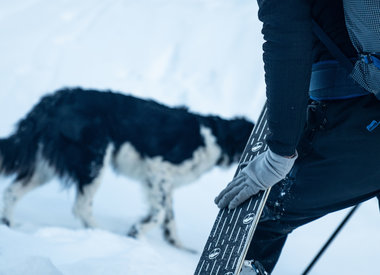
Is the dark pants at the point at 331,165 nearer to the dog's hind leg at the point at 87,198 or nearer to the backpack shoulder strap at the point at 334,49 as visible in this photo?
the backpack shoulder strap at the point at 334,49

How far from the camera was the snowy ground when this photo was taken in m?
2.53

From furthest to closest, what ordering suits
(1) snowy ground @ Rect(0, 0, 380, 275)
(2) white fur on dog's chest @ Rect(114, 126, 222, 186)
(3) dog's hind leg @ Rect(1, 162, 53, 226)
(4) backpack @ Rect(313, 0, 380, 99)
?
1. (2) white fur on dog's chest @ Rect(114, 126, 222, 186)
2. (3) dog's hind leg @ Rect(1, 162, 53, 226)
3. (1) snowy ground @ Rect(0, 0, 380, 275)
4. (4) backpack @ Rect(313, 0, 380, 99)

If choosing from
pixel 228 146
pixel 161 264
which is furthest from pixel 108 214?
pixel 161 264

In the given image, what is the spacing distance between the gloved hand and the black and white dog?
2.56 meters

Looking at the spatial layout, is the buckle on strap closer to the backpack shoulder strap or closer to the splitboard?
the backpack shoulder strap

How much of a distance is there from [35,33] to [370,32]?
9844 millimetres

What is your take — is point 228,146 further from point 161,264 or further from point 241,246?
point 241,246

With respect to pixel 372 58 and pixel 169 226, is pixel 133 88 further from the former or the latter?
pixel 372 58

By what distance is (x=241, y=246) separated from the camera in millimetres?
1564

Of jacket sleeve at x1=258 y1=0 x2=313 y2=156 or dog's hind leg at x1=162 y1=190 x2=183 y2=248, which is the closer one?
jacket sleeve at x1=258 y1=0 x2=313 y2=156

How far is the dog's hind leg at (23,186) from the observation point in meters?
3.99

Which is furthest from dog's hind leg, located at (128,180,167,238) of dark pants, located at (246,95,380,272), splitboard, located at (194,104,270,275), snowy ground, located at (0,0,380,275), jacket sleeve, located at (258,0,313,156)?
jacket sleeve, located at (258,0,313,156)

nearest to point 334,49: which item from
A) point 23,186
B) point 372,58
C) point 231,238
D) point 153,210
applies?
point 372,58

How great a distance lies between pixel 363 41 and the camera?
1.31 m
